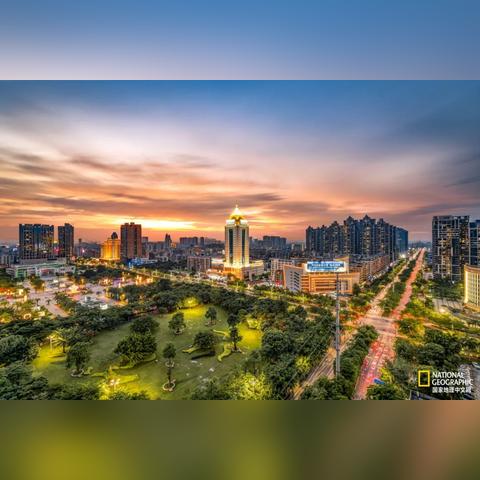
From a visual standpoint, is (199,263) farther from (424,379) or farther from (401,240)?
(424,379)

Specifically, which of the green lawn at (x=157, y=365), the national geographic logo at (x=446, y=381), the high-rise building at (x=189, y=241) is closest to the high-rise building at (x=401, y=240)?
the national geographic logo at (x=446, y=381)

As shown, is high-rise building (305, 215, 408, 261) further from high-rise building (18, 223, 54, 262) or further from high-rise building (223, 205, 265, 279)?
high-rise building (18, 223, 54, 262)

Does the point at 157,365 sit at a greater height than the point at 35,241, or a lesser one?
lesser

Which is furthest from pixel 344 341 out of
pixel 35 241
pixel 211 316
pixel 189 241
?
pixel 35 241

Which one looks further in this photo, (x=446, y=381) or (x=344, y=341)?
(x=344, y=341)

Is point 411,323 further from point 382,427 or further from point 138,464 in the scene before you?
point 138,464

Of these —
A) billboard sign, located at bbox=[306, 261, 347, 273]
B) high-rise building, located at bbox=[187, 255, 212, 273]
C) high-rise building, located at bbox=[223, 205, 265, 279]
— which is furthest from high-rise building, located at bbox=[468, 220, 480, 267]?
high-rise building, located at bbox=[187, 255, 212, 273]

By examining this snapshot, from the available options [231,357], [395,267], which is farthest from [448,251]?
[231,357]
